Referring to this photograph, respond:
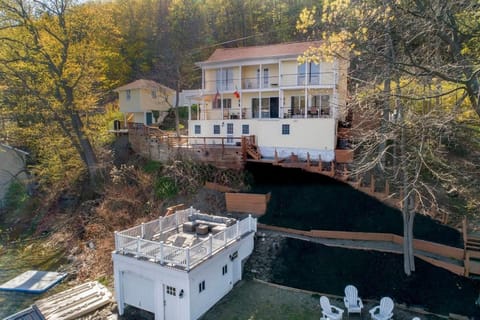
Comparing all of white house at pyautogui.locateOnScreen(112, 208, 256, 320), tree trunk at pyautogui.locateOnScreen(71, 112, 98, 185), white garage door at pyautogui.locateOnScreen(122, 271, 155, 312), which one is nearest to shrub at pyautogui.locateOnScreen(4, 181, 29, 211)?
tree trunk at pyautogui.locateOnScreen(71, 112, 98, 185)

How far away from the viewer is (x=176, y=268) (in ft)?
28.4

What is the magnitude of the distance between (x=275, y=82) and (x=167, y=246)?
1487 cm

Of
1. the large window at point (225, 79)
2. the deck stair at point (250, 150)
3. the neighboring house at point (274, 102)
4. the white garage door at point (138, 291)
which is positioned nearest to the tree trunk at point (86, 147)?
the neighboring house at point (274, 102)

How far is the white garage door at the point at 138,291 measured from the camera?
9.59 m

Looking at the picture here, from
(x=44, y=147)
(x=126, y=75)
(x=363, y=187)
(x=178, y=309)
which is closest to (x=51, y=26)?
(x=44, y=147)

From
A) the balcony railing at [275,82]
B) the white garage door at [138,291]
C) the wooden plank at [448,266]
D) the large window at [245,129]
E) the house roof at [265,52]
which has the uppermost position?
the house roof at [265,52]

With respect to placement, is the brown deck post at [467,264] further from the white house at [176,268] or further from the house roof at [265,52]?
the house roof at [265,52]

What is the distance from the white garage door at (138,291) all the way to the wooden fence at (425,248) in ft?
20.3

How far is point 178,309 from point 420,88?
961cm

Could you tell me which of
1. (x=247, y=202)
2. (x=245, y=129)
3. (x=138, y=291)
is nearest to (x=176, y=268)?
(x=138, y=291)

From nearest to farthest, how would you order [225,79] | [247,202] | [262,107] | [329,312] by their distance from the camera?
[329,312]
[247,202]
[262,107]
[225,79]

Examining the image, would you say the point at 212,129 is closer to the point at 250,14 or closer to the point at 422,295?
the point at 422,295

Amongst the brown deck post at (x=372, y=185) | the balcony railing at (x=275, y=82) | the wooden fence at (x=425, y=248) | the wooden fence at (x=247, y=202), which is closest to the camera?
the wooden fence at (x=425, y=248)

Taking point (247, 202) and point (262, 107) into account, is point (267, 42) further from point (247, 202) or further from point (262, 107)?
point (247, 202)
